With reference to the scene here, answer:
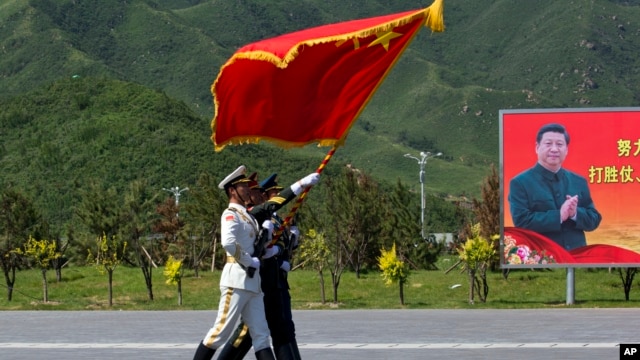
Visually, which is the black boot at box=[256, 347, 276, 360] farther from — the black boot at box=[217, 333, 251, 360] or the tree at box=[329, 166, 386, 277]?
the tree at box=[329, 166, 386, 277]

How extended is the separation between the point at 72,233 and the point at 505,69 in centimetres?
11441

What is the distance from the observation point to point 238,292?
36.2ft

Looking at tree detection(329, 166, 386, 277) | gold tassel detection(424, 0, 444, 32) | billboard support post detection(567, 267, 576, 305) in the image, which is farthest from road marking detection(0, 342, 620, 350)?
tree detection(329, 166, 386, 277)

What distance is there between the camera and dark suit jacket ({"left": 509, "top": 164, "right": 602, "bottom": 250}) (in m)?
27.3

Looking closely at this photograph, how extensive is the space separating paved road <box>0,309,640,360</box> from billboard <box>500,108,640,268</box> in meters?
2.05

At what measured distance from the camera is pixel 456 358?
14.7m

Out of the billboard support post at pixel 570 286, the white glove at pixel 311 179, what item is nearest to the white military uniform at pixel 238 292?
the white glove at pixel 311 179

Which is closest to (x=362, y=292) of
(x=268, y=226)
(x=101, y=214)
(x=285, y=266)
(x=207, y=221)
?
(x=101, y=214)

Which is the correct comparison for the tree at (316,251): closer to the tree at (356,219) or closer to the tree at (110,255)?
the tree at (110,255)

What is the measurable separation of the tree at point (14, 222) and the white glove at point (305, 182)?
23304 mm

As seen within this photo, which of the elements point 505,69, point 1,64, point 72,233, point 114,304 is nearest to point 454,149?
point 505,69

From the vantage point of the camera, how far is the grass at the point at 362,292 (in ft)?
93.3

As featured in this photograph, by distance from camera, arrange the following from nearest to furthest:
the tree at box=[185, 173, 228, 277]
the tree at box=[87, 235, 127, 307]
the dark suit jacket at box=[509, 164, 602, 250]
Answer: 1. the dark suit jacket at box=[509, 164, 602, 250]
2. the tree at box=[87, 235, 127, 307]
3. the tree at box=[185, 173, 228, 277]

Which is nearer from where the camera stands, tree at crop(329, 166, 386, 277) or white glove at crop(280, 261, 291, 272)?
white glove at crop(280, 261, 291, 272)
